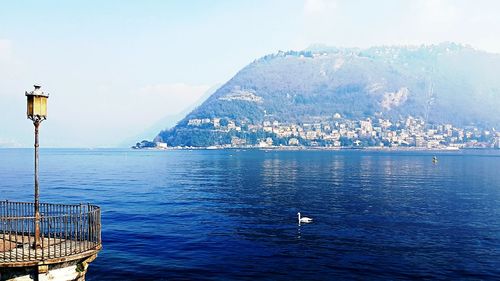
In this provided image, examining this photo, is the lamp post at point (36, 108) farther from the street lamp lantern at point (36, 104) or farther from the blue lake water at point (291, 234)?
the blue lake water at point (291, 234)

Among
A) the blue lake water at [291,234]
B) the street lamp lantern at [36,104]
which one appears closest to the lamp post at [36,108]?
the street lamp lantern at [36,104]

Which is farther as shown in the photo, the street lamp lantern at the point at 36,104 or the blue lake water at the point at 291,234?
the blue lake water at the point at 291,234

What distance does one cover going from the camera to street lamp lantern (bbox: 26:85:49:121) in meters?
16.8

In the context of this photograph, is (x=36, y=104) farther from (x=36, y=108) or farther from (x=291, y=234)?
(x=291, y=234)

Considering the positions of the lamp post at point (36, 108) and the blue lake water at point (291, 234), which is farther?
the blue lake water at point (291, 234)

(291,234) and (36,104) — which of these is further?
(291,234)

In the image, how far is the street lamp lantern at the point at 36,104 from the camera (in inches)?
661

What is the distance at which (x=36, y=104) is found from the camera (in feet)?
55.4

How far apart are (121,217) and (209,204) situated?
1343cm

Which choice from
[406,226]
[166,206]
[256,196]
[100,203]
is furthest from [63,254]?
[256,196]

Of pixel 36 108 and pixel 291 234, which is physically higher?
pixel 36 108

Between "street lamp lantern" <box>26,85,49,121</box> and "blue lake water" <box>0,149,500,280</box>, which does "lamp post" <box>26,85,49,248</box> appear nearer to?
"street lamp lantern" <box>26,85,49,121</box>

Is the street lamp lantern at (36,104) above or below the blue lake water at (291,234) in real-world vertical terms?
above

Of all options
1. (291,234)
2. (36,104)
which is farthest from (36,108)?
(291,234)
